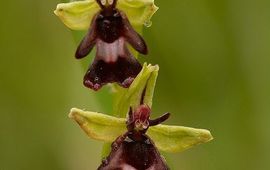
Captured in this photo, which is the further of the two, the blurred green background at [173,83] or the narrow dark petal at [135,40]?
the blurred green background at [173,83]

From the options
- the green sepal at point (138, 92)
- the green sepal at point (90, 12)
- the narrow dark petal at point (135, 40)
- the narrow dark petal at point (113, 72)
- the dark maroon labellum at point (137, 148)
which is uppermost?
the green sepal at point (90, 12)

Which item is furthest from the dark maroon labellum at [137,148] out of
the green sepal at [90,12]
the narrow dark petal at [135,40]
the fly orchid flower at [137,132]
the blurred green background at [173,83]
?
the blurred green background at [173,83]

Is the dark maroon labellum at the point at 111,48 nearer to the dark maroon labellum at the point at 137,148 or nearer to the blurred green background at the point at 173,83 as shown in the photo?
the dark maroon labellum at the point at 137,148

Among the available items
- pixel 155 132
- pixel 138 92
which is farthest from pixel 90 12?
pixel 155 132

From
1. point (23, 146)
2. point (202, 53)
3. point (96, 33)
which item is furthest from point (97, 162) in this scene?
point (96, 33)

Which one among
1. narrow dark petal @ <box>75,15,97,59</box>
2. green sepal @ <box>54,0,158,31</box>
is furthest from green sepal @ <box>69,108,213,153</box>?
green sepal @ <box>54,0,158,31</box>

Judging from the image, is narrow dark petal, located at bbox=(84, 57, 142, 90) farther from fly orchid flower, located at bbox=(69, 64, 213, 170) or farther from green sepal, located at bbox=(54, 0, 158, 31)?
green sepal, located at bbox=(54, 0, 158, 31)

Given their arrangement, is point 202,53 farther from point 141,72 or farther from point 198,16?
point 141,72
